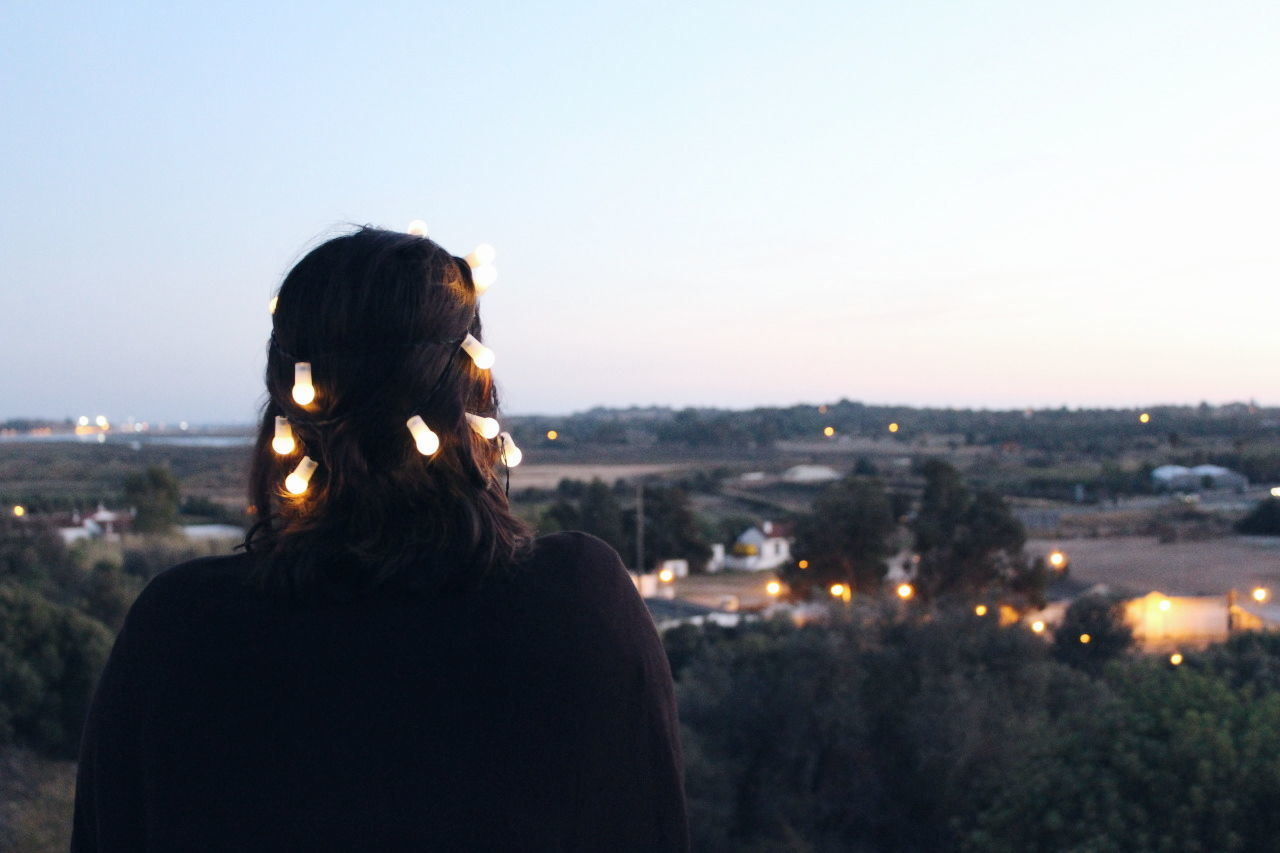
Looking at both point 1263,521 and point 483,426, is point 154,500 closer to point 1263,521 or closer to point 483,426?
point 483,426

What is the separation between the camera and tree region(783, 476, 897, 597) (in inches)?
778

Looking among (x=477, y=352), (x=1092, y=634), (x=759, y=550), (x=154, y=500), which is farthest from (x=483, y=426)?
(x=759, y=550)

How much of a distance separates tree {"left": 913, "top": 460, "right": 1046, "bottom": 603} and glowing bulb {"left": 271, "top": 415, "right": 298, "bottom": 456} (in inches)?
715

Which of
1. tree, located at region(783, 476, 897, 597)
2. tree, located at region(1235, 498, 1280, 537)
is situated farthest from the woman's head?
tree, located at region(1235, 498, 1280, 537)

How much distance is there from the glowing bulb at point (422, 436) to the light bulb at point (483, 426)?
67 millimetres

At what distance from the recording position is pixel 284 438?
1061 millimetres

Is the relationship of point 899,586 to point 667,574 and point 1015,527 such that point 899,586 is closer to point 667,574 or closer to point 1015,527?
point 1015,527

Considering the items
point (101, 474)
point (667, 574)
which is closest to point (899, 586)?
point (667, 574)

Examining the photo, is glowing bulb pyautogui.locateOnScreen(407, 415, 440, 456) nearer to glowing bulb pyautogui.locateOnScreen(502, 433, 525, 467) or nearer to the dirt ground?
glowing bulb pyautogui.locateOnScreen(502, 433, 525, 467)

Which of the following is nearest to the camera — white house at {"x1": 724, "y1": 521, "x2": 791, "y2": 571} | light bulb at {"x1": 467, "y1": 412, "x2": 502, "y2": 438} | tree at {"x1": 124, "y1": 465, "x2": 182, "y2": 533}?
light bulb at {"x1": 467, "y1": 412, "x2": 502, "y2": 438}

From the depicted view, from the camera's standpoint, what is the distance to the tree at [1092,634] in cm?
1368

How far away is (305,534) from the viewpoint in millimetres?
1029

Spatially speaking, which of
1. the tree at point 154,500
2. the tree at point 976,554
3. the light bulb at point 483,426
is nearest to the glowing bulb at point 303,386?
the light bulb at point 483,426

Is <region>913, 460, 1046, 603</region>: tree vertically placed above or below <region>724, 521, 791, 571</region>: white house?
above
